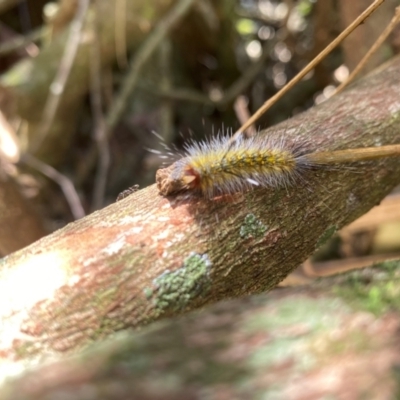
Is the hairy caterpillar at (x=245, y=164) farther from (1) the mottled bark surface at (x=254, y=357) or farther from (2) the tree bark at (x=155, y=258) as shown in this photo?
(1) the mottled bark surface at (x=254, y=357)

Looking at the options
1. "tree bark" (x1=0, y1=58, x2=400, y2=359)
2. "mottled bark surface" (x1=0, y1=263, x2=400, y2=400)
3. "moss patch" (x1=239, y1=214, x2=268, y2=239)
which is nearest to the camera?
"mottled bark surface" (x1=0, y1=263, x2=400, y2=400)

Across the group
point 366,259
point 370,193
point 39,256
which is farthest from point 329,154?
point 366,259

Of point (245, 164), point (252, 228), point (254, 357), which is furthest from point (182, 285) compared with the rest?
point (245, 164)

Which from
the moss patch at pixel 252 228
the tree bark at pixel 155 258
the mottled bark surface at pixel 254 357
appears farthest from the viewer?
the moss patch at pixel 252 228

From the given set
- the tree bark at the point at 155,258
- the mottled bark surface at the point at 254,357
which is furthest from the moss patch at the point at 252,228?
the mottled bark surface at the point at 254,357

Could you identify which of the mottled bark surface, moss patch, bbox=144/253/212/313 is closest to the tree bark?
moss patch, bbox=144/253/212/313

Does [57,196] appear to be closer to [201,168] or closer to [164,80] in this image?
[164,80]

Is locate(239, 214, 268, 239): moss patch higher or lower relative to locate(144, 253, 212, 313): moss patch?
higher

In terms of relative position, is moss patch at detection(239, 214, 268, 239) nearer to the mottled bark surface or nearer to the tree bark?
the tree bark
